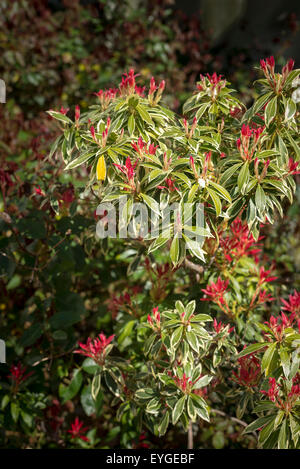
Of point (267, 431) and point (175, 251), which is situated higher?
point (175, 251)

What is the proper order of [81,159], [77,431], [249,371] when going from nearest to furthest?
[81,159] → [249,371] → [77,431]

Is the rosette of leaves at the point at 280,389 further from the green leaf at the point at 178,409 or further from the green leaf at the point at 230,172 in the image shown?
the green leaf at the point at 230,172

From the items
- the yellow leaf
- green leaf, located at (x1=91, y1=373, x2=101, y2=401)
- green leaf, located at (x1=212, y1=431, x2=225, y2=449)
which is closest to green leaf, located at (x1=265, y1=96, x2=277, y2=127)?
the yellow leaf

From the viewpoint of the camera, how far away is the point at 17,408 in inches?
76.7

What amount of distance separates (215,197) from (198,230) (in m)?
0.11

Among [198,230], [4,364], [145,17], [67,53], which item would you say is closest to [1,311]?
[4,364]

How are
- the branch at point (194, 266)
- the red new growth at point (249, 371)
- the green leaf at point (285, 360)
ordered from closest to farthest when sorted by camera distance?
the green leaf at point (285, 360), the red new growth at point (249, 371), the branch at point (194, 266)

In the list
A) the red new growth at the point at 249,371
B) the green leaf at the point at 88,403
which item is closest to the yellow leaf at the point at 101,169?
the red new growth at the point at 249,371

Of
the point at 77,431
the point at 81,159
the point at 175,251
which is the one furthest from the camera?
the point at 77,431

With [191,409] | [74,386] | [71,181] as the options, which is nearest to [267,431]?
[191,409]

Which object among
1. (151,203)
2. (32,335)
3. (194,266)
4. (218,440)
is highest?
(151,203)

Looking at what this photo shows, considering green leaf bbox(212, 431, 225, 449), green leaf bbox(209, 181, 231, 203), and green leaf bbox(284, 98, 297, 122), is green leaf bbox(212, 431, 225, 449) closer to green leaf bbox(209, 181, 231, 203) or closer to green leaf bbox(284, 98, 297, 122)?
green leaf bbox(209, 181, 231, 203)

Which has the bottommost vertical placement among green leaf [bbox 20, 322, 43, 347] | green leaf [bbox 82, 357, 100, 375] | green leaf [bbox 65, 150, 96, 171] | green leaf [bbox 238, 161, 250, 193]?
green leaf [bbox 82, 357, 100, 375]

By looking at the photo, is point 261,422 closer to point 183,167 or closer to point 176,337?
point 176,337
